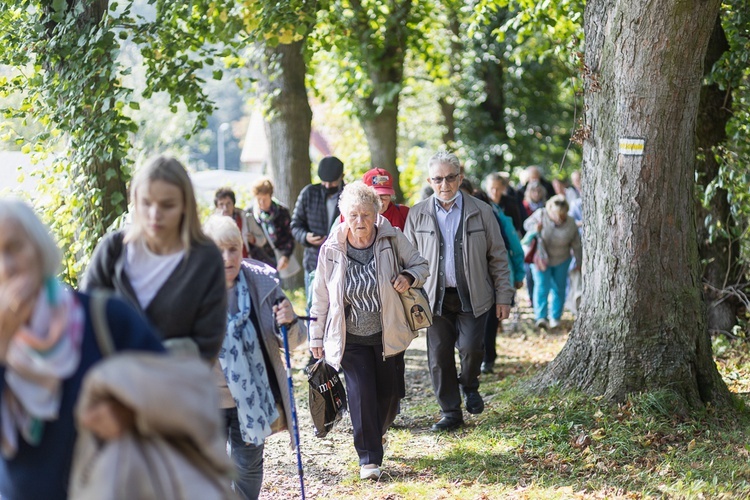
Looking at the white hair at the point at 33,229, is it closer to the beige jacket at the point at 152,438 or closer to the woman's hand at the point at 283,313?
the beige jacket at the point at 152,438

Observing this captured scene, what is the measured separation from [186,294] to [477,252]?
4.45m

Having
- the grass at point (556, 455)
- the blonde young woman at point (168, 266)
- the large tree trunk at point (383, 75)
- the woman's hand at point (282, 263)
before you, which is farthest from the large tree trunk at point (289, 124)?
the blonde young woman at point (168, 266)

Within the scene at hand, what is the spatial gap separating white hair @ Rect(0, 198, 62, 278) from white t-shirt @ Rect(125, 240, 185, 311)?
30.8 inches

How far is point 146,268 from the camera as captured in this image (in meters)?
4.15

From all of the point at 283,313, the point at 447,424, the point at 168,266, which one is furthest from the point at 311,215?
the point at 168,266

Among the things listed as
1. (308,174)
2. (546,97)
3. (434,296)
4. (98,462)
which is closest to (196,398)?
(98,462)

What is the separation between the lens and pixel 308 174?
1630cm

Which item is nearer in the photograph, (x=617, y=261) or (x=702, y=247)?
(x=617, y=261)

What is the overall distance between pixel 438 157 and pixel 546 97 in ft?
57.3

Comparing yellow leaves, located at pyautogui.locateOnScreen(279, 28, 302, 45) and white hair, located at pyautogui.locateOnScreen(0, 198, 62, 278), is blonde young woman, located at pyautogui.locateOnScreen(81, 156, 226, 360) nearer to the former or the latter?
white hair, located at pyautogui.locateOnScreen(0, 198, 62, 278)

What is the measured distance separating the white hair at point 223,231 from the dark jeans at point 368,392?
1869 mm

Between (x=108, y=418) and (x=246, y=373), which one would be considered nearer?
(x=108, y=418)

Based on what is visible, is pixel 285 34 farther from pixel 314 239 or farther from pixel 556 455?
pixel 556 455

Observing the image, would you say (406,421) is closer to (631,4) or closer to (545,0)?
(631,4)
